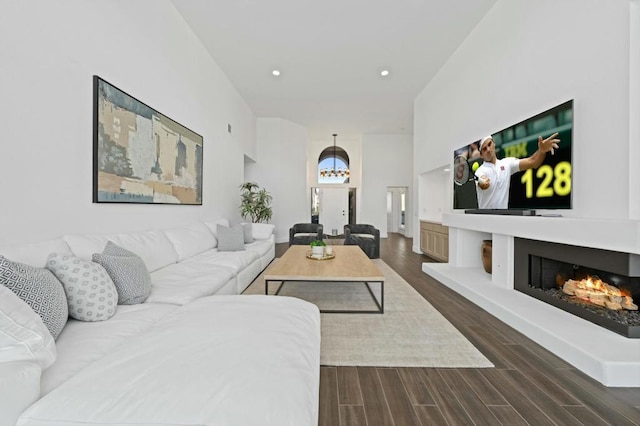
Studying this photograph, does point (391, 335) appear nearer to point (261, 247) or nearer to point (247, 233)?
point (261, 247)

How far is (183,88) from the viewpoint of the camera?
398cm

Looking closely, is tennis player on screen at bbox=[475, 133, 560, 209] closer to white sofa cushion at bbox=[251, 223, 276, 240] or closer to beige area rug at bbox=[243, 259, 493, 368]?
beige area rug at bbox=[243, 259, 493, 368]

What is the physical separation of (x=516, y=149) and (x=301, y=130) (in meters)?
6.66

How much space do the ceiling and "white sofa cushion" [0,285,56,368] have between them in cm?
402

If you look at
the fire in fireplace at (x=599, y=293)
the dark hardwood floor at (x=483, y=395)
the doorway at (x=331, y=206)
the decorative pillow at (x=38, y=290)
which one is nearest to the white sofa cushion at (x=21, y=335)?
the decorative pillow at (x=38, y=290)

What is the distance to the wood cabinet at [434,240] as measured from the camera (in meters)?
5.30

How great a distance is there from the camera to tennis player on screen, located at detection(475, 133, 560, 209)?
2875mm

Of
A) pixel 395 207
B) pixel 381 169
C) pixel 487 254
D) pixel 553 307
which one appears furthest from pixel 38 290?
pixel 395 207

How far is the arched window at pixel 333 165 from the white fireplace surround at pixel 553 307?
8.00 meters

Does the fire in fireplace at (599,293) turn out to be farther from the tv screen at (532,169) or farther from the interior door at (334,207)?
the interior door at (334,207)

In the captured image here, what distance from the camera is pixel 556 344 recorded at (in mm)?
2031

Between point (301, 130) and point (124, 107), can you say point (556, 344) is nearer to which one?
point (124, 107)

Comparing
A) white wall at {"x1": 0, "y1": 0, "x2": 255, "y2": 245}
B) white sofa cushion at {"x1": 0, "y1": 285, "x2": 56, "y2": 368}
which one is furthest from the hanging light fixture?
white sofa cushion at {"x1": 0, "y1": 285, "x2": 56, "y2": 368}

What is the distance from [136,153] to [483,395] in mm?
3566
